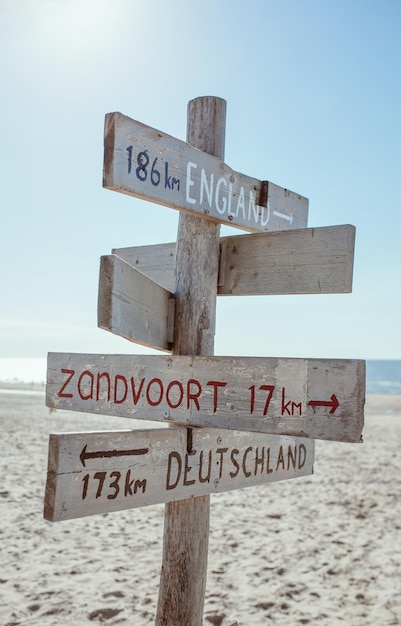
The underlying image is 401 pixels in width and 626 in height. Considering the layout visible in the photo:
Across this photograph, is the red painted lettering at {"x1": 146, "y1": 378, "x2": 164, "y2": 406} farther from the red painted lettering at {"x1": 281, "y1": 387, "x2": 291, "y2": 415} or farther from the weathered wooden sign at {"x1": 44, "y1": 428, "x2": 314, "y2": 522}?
the red painted lettering at {"x1": 281, "y1": 387, "x2": 291, "y2": 415}

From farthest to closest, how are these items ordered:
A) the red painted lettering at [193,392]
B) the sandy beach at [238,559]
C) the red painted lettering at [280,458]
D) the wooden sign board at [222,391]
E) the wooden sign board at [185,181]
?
1. the sandy beach at [238,559]
2. the red painted lettering at [280,458]
3. the red painted lettering at [193,392]
4. the wooden sign board at [185,181]
5. the wooden sign board at [222,391]

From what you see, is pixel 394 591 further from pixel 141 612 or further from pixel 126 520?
pixel 126 520

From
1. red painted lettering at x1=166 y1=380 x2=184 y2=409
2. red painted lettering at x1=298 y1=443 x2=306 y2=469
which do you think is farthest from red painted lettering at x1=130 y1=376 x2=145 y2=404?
red painted lettering at x1=298 y1=443 x2=306 y2=469

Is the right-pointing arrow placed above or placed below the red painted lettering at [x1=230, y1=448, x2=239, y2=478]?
above

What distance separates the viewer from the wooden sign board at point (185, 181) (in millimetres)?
2154

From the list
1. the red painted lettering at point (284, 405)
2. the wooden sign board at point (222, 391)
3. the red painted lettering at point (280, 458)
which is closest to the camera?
the wooden sign board at point (222, 391)

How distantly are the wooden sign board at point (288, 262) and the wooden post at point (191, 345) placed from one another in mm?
89

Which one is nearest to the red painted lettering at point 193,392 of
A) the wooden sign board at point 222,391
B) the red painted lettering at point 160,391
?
the wooden sign board at point 222,391

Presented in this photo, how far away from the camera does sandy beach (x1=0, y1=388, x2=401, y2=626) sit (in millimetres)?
4242

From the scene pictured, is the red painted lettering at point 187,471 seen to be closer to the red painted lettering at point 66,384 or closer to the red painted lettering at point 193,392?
the red painted lettering at point 193,392

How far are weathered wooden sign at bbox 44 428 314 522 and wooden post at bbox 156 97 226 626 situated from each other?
28cm

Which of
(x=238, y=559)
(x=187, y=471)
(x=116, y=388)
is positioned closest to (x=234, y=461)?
(x=187, y=471)

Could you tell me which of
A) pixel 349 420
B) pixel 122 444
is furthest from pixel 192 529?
pixel 349 420

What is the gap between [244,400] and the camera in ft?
7.08
